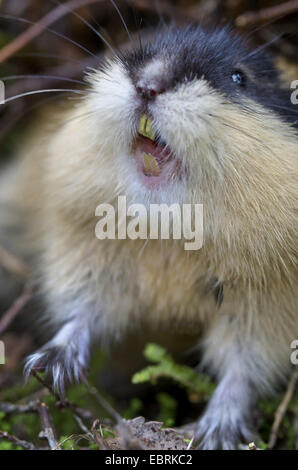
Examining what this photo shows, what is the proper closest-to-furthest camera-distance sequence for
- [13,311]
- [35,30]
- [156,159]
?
1. [156,159]
2. [13,311]
3. [35,30]

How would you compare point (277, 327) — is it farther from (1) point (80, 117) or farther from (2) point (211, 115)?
(1) point (80, 117)

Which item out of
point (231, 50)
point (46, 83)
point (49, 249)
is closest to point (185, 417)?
point (49, 249)

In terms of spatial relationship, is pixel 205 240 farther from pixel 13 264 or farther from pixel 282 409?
pixel 13 264

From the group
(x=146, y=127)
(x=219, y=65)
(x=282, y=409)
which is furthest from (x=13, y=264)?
(x=219, y=65)

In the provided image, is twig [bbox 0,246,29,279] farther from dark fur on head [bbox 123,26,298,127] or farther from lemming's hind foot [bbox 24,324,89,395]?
dark fur on head [bbox 123,26,298,127]

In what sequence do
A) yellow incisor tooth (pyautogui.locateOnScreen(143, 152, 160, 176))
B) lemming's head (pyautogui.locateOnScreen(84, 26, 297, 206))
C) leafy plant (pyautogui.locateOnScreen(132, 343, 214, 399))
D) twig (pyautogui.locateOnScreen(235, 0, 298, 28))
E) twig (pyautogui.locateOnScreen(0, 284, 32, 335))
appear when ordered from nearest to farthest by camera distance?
lemming's head (pyautogui.locateOnScreen(84, 26, 297, 206)) < yellow incisor tooth (pyautogui.locateOnScreen(143, 152, 160, 176)) < leafy plant (pyautogui.locateOnScreen(132, 343, 214, 399)) < twig (pyautogui.locateOnScreen(0, 284, 32, 335)) < twig (pyautogui.locateOnScreen(235, 0, 298, 28))

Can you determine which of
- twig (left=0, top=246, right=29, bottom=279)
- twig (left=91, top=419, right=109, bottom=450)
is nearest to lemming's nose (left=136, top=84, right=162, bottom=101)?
twig (left=91, top=419, right=109, bottom=450)
